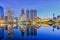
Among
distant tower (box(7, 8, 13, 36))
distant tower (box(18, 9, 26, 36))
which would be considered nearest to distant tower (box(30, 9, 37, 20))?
distant tower (box(18, 9, 26, 36))

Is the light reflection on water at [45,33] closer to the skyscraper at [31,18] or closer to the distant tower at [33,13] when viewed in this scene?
the skyscraper at [31,18]

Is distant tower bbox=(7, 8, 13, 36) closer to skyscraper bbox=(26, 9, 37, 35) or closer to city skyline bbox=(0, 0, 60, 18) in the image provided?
city skyline bbox=(0, 0, 60, 18)

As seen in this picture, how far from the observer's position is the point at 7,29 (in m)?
2.61

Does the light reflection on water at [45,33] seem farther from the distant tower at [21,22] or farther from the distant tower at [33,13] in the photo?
the distant tower at [33,13]

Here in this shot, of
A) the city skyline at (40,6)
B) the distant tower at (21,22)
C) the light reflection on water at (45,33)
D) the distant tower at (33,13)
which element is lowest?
the light reflection on water at (45,33)

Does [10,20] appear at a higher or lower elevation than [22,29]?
higher

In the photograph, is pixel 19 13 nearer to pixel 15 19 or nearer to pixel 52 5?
pixel 15 19

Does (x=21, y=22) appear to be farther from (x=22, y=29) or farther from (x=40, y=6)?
(x=40, y=6)

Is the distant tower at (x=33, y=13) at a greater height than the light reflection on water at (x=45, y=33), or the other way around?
the distant tower at (x=33, y=13)

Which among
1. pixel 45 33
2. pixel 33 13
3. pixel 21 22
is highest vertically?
pixel 33 13

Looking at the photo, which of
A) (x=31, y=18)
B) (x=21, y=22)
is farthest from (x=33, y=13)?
(x=21, y=22)

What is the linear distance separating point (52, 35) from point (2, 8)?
80 cm

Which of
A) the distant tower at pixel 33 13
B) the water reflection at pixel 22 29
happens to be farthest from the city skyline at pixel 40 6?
the water reflection at pixel 22 29

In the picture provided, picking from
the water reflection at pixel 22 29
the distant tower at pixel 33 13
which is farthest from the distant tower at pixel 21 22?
the distant tower at pixel 33 13
